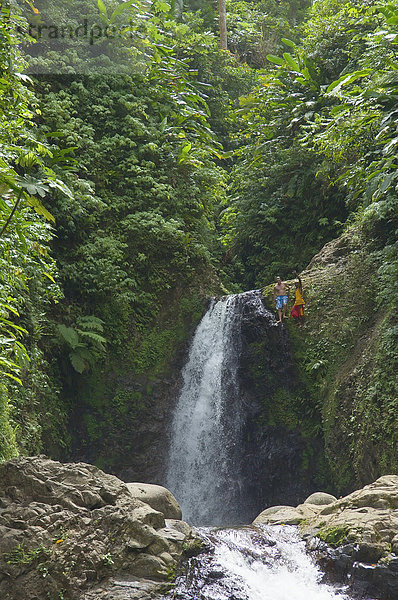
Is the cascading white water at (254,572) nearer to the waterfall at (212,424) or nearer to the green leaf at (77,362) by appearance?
the waterfall at (212,424)

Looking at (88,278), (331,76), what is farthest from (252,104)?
(88,278)

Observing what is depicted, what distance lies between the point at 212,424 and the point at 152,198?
6.16m

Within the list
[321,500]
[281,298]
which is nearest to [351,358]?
[281,298]

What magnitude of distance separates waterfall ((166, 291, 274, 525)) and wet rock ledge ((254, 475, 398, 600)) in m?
3.69

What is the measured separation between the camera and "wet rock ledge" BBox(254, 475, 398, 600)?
214 inches

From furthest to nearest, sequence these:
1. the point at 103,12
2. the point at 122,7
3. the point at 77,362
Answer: the point at 103,12 → the point at 122,7 → the point at 77,362

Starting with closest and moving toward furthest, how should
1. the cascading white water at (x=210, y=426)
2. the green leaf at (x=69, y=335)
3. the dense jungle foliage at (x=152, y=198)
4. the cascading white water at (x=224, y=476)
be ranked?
1. the cascading white water at (x=224, y=476)
2. the dense jungle foliage at (x=152, y=198)
3. the green leaf at (x=69, y=335)
4. the cascading white water at (x=210, y=426)

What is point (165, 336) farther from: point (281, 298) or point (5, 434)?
point (5, 434)

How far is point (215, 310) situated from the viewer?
1284 cm

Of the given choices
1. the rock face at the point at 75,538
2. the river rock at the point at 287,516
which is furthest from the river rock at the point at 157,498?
the river rock at the point at 287,516

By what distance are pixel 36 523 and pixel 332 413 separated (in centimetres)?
656

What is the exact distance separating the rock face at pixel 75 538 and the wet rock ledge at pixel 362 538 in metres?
1.66

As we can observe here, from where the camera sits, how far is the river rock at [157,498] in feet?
21.7

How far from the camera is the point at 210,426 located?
11344 mm
